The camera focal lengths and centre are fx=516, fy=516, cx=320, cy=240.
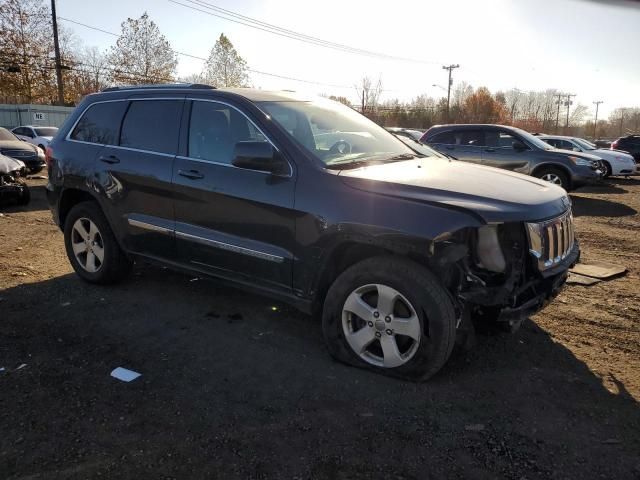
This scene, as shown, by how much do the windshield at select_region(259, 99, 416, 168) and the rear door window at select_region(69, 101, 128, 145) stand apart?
1710 millimetres

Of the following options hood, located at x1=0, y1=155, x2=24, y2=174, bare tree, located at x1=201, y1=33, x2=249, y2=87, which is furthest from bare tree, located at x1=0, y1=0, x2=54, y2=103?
hood, located at x1=0, y1=155, x2=24, y2=174

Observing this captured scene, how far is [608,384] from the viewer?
3.31 metres

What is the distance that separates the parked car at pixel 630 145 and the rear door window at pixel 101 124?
83.9 feet

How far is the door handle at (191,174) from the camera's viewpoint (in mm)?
4066

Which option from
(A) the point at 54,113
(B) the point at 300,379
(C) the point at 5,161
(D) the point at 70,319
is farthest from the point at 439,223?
(A) the point at 54,113

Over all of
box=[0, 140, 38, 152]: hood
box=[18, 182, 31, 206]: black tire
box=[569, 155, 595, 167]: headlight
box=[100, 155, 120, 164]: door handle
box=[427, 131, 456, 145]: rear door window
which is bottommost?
box=[18, 182, 31, 206]: black tire

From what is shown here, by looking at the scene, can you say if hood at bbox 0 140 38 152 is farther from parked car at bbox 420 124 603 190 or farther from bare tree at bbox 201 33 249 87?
bare tree at bbox 201 33 249 87

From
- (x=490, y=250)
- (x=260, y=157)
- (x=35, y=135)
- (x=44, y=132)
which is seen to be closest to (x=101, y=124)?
(x=260, y=157)

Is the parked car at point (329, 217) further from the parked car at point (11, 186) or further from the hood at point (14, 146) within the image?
the hood at point (14, 146)

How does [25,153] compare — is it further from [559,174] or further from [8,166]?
[559,174]

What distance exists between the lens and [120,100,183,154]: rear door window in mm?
4383

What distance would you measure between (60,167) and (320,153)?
9.84ft

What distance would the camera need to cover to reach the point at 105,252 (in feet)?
16.4

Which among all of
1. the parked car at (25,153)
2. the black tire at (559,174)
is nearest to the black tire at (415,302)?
the black tire at (559,174)
